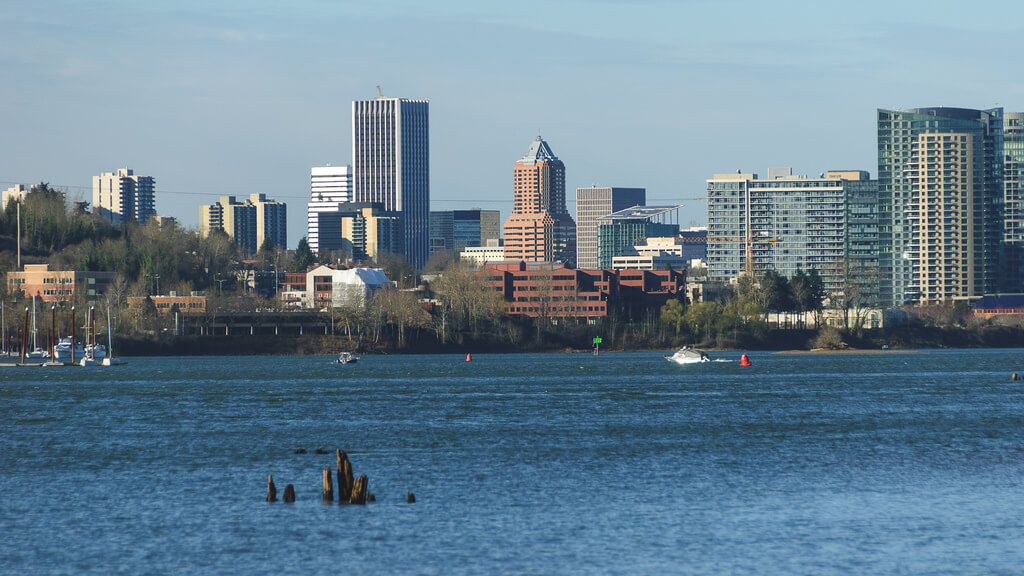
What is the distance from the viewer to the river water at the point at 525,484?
37.1m

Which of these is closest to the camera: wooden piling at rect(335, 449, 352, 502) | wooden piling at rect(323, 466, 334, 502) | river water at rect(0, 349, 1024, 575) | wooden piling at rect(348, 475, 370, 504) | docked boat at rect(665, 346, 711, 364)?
river water at rect(0, 349, 1024, 575)

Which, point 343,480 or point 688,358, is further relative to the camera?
point 688,358

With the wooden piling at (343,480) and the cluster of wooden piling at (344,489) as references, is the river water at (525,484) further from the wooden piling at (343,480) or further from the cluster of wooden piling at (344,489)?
the wooden piling at (343,480)

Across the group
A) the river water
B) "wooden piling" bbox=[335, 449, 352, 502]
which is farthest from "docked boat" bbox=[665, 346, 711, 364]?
"wooden piling" bbox=[335, 449, 352, 502]

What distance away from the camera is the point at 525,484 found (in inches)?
2016

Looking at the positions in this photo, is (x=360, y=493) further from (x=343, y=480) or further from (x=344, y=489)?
(x=343, y=480)

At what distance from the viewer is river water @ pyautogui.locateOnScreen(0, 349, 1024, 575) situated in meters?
37.1

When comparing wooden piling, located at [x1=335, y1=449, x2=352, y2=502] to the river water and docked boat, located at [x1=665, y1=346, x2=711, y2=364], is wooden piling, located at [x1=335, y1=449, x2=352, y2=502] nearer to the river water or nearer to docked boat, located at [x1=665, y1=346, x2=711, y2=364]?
the river water

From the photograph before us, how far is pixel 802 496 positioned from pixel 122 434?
4197 cm

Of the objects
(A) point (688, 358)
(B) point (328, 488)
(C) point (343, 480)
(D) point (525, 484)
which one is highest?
(C) point (343, 480)

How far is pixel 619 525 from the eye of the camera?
137 feet

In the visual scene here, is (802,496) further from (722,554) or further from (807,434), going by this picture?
(807,434)

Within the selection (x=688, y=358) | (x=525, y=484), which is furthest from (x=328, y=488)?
(x=688, y=358)

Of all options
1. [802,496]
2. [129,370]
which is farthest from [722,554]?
[129,370]
